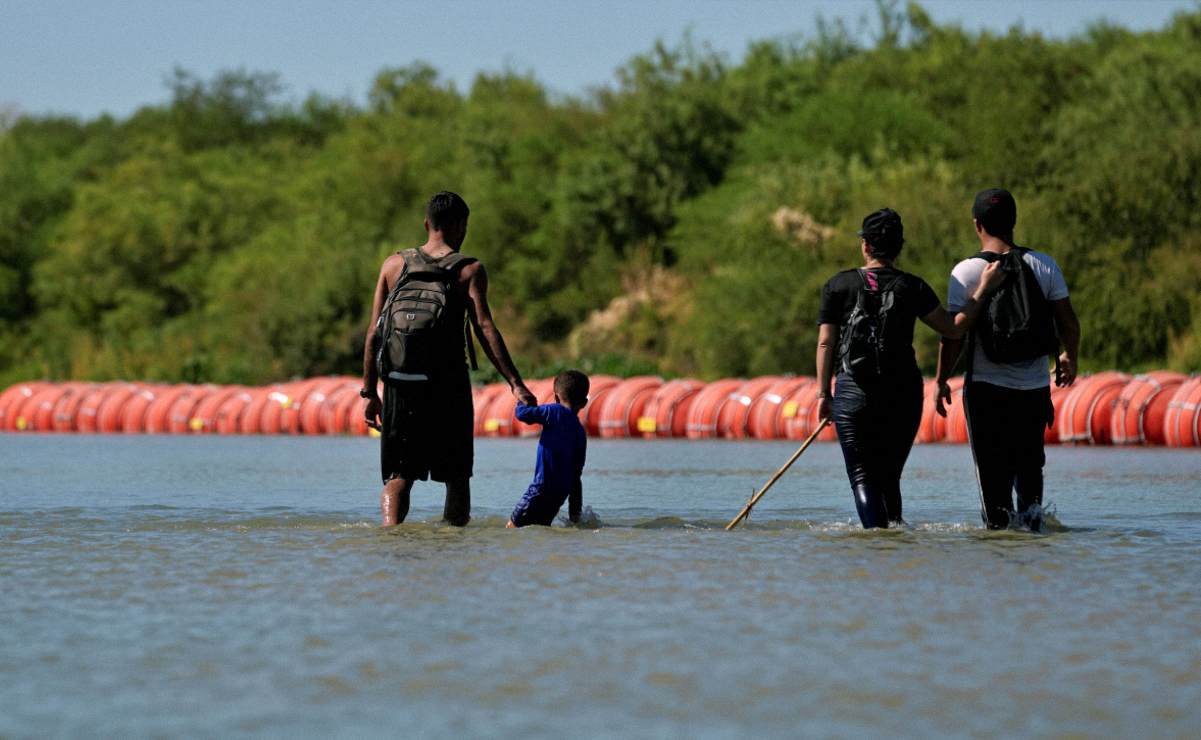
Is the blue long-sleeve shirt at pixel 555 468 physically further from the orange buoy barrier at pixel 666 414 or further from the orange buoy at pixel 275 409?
the orange buoy at pixel 275 409

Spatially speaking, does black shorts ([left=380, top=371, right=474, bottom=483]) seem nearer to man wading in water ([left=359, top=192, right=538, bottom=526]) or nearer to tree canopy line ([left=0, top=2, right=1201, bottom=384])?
man wading in water ([left=359, top=192, right=538, bottom=526])

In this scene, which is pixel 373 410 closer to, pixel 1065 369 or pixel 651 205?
pixel 1065 369

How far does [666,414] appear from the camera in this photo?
3006cm

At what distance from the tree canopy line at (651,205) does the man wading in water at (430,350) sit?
1173 inches

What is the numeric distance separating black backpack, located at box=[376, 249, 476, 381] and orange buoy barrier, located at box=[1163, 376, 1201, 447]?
16.4 metres

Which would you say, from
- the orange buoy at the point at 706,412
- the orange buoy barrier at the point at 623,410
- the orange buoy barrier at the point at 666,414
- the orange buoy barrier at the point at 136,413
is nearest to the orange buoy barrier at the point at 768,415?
the orange buoy at the point at 706,412

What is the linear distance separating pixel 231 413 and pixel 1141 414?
17643 mm

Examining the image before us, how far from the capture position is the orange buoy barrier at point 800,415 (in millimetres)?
27953

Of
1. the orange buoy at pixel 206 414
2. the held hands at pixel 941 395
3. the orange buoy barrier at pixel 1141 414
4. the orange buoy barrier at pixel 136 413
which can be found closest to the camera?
the held hands at pixel 941 395

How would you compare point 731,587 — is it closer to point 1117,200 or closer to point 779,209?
point 1117,200

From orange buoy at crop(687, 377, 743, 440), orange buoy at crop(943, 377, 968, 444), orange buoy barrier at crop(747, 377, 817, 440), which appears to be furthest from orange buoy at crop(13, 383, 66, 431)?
orange buoy at crop(943, 377, 968, 444)

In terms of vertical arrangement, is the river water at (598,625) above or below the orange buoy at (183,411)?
below

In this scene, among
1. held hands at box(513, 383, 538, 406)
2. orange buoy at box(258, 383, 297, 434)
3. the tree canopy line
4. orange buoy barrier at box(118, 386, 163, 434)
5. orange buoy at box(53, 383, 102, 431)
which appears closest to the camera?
held hands at box(513, 383, 538, 406)

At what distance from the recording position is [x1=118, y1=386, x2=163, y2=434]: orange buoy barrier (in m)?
37.0
